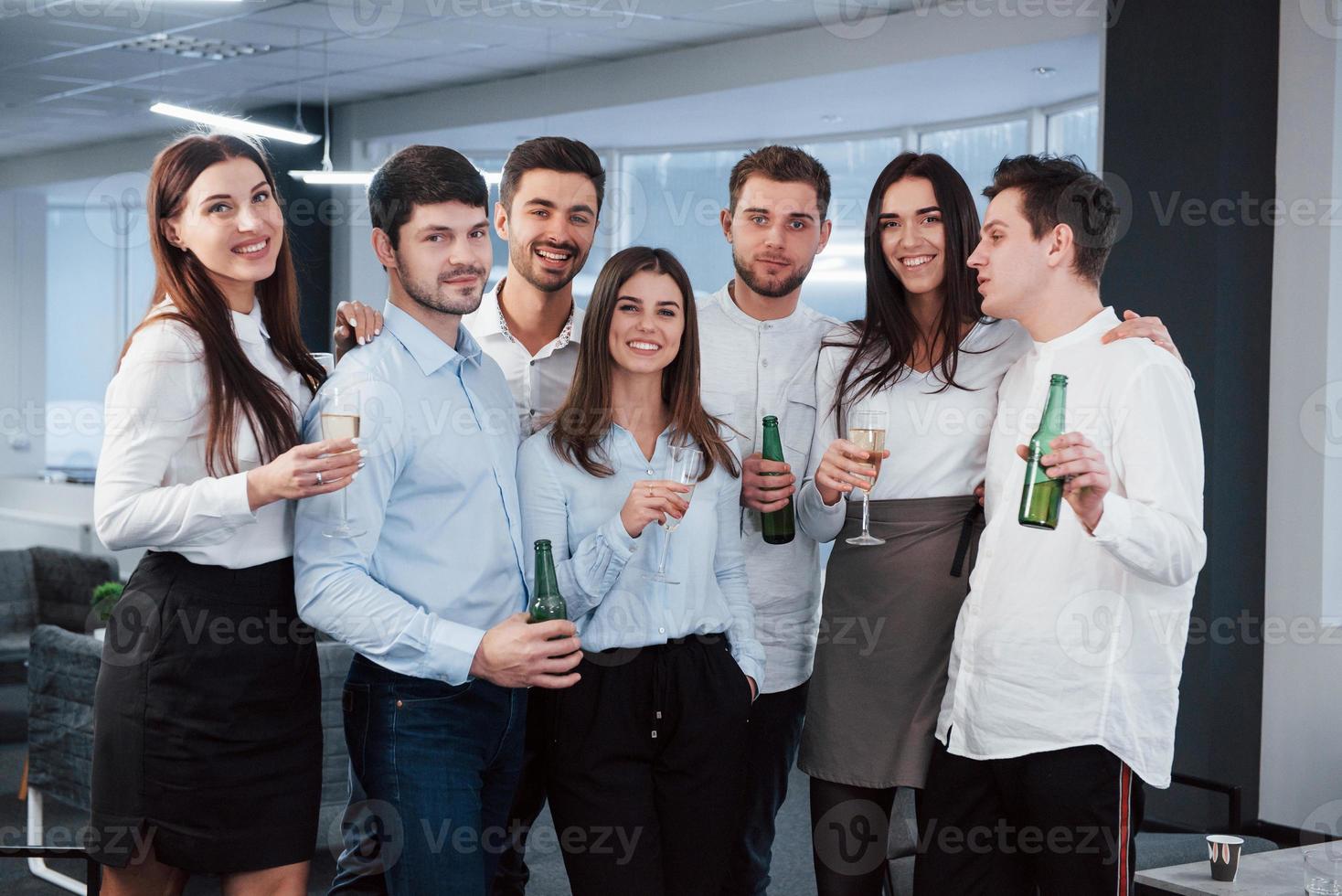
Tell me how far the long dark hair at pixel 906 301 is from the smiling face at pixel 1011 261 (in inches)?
8.0

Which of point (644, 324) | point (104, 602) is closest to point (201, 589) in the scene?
point (644, 324)

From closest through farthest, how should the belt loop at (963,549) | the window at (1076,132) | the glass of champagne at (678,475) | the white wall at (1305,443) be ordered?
the glass of champagne at (678,475) → the belt loop at (963,549) → the white wall at (1305,443) → the window at (1076,132)

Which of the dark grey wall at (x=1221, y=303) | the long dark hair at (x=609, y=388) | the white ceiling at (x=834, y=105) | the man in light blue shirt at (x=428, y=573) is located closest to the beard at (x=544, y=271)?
the long dark hair at (x=609, y=388)

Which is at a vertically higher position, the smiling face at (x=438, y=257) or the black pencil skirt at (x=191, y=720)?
the smiling face at (x=438, y=257)

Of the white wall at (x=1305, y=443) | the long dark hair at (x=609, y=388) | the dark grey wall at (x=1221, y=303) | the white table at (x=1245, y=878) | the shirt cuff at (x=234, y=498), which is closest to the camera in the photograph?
the shirt cuff at (x=234, y=498)

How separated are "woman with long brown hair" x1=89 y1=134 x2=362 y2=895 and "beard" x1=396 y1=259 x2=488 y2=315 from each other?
24 centimetres

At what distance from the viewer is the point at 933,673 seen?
8.54 feet

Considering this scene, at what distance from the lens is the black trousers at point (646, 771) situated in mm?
2328

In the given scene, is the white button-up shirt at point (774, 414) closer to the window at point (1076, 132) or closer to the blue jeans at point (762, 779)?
the blue jeans at point (762, 779)

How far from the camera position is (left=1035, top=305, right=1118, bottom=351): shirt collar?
238cm

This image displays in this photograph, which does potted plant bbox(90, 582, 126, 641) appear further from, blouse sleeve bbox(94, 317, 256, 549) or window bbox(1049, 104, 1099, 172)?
window bbox(1049, 104, 1099, 172)

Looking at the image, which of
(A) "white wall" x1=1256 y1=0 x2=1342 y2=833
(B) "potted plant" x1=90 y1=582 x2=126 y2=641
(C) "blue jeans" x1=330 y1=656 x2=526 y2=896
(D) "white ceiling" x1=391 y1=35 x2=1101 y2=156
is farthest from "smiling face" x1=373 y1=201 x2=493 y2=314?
(D) "white ceiling" x1=391 y1=35 x2=1101 y2=156

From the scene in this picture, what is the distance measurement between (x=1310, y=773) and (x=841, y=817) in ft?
9.52

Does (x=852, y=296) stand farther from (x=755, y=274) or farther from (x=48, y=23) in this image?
(x=755, y=274)
